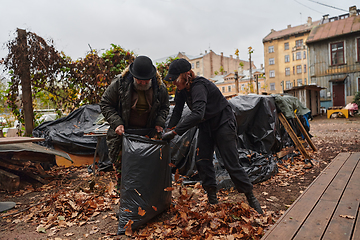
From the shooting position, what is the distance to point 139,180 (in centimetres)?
228

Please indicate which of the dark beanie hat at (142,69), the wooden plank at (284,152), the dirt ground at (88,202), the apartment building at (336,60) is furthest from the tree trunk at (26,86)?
the apartment building at (336,60)

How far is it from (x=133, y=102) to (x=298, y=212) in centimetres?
201

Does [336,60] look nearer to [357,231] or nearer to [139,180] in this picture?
[357,231]

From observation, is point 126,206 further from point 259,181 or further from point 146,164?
point 259,181

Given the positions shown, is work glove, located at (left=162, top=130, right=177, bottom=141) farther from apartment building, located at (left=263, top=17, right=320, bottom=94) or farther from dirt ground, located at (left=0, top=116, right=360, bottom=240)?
apartment building, located at (left=263, top=17, right=320, bottom=94)

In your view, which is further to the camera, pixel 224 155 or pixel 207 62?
pixel 207 62

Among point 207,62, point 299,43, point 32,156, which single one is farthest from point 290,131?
point 207,62

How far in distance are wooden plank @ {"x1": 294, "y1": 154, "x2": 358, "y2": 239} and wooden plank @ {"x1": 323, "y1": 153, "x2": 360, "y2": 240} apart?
36mm

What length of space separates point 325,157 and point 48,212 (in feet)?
18.6

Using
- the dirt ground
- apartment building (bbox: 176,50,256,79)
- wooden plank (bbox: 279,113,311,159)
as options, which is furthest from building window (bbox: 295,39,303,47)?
the dirt ground

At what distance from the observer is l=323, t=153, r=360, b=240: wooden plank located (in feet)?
5.51

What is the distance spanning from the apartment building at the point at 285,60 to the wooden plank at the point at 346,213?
3601cm

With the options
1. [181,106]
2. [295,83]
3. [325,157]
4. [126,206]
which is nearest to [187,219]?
[126,206]

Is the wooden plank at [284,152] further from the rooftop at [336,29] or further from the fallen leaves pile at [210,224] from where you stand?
the rooftop at [336,29]
